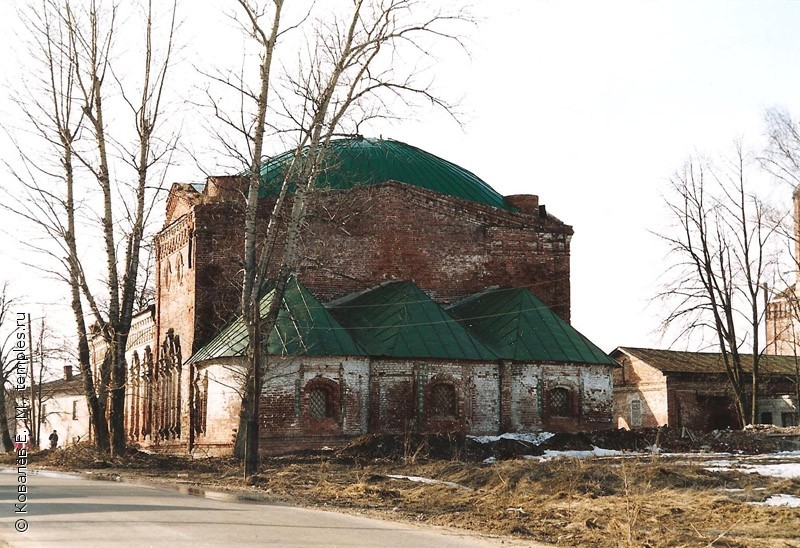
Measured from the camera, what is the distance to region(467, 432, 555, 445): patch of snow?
2545cm

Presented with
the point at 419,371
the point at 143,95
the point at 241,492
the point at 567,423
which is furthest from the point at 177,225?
the point at 241,492

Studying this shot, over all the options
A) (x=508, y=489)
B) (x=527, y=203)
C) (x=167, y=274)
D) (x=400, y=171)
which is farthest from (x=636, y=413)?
(x=508, y=489)

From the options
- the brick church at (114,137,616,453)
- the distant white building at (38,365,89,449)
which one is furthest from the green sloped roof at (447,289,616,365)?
the distant white building at (38,365,89,449)

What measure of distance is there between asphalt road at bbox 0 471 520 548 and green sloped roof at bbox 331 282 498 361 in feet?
→ 41.3

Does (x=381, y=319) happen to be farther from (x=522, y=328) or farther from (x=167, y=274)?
(x=167, y=274)

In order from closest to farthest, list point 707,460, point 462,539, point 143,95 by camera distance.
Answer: point 462,539, point 707,460, point 143,95

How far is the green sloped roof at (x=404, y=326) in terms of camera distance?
26641mm

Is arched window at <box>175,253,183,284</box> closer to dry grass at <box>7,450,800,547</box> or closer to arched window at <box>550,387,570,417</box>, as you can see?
dry grass at <box>7,450,800,547</box>

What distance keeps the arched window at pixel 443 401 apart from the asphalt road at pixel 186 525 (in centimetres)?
1271

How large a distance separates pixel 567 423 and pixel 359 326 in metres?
6.40

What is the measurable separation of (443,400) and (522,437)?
2.32 m

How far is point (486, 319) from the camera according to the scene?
29219 mm

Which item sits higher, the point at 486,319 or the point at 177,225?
the point at 177,225

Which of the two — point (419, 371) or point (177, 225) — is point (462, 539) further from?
point (177, 225)
